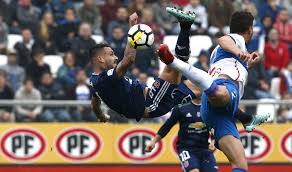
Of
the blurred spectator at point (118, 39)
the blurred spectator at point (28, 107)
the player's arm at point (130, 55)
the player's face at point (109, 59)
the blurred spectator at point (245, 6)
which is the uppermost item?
the player's arm at point (130, 55)

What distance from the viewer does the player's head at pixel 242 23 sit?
42.3 feet

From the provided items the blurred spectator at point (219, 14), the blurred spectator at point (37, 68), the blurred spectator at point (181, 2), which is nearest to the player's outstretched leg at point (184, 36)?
the blurred spectator at point (37, 68)

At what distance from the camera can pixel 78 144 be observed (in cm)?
1788

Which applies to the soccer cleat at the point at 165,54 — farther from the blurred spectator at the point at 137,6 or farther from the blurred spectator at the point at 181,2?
the blurred spectator at the point at 181,2

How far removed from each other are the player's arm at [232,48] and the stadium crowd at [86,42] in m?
5.01

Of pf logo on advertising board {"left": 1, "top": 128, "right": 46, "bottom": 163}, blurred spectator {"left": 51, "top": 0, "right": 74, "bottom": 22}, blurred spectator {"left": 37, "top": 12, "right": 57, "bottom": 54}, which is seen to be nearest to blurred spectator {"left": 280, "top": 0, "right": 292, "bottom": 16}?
blurred spectator {"left": 51, "top": 0, "right": 74, "bottom": 22}

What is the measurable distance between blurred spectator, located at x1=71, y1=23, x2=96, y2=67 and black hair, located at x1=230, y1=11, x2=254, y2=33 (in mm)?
6759

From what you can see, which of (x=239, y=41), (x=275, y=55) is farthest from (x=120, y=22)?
(x=239, y=41)

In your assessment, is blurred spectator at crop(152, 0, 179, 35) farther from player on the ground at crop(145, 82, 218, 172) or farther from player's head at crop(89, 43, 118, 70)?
player's head at crop(89, 43, 118, 70)

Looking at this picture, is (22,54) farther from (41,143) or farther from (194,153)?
(194,153)

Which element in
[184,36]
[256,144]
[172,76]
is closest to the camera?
[184,36]

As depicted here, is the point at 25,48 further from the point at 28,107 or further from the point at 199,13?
the point at 199,13

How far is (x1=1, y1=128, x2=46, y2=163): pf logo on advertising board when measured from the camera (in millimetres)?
17672

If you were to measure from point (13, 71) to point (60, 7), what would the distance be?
2381 millimetres
